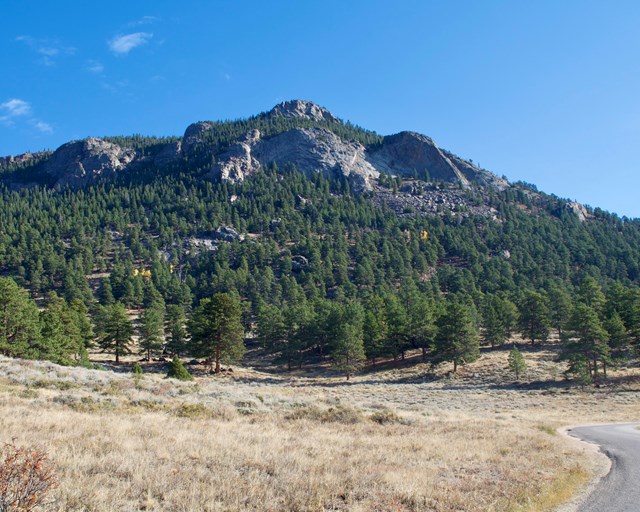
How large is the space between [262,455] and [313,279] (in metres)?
107

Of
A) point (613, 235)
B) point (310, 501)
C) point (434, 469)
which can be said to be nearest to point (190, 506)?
point (310, 501)

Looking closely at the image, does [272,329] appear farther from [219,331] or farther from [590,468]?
[590,468]

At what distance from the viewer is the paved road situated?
26.9 feet

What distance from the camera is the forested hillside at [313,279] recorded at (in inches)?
2024

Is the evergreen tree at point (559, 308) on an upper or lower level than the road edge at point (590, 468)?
upper

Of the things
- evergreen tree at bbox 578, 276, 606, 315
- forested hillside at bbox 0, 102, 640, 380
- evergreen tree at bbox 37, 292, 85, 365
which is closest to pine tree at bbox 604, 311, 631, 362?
forested hillside at bbox 0, 102, 640, 380

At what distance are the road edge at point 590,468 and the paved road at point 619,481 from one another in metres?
0.10

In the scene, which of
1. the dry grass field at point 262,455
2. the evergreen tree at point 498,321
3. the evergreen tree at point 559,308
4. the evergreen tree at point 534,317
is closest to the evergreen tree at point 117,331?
the dry grass field at point 262,455

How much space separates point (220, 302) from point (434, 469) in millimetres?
42266

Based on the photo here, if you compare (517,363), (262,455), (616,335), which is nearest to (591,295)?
(616,335)

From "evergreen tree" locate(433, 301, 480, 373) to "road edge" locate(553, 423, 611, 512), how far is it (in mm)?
37151

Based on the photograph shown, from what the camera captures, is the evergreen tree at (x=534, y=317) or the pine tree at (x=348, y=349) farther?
the evergreen tree at (x=534, y=317)

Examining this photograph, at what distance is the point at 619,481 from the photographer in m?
10.0

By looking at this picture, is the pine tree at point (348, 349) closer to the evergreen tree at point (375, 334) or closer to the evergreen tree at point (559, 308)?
the evergreen tree at point (375, 334)
